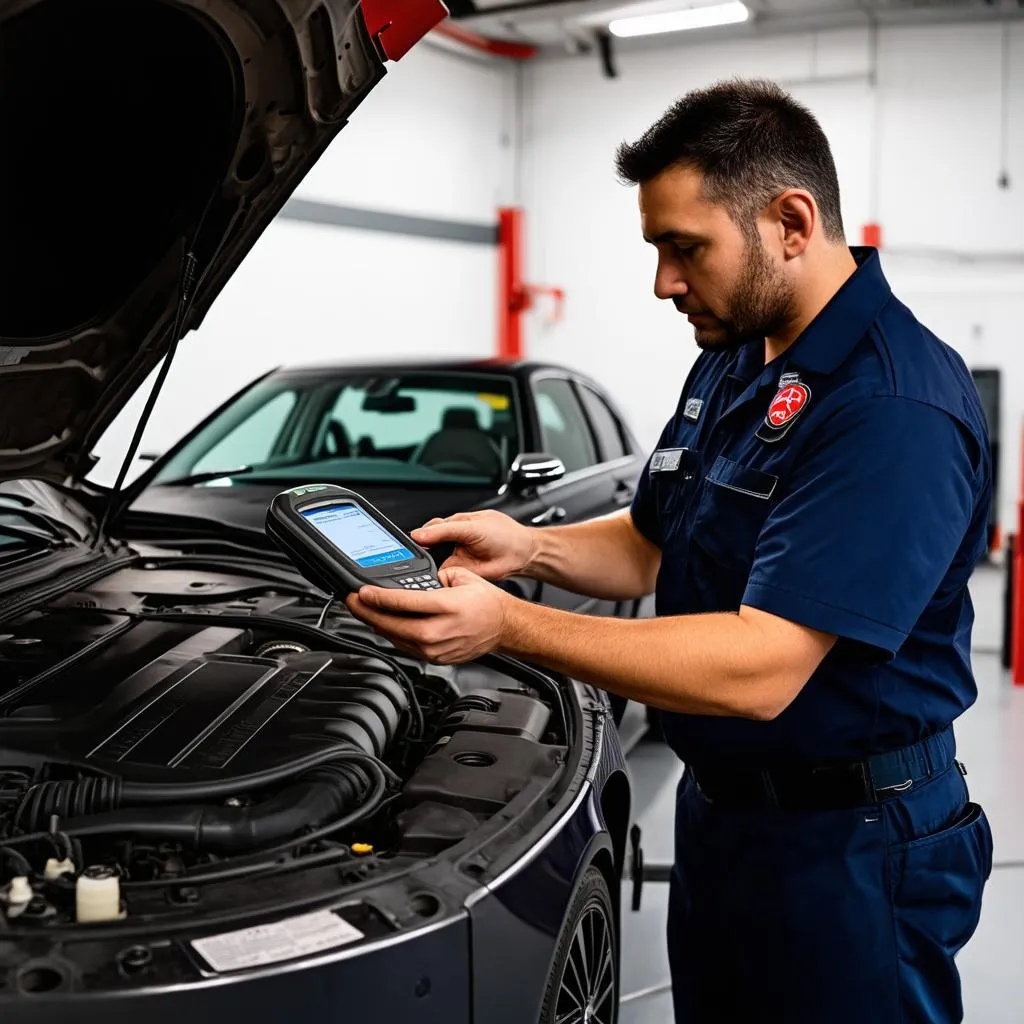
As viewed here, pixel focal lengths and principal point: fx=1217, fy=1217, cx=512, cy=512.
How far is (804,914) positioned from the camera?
64.7 inches

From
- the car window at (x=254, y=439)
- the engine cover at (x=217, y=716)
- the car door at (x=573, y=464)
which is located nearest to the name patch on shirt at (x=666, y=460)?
the engine cover at (x=217, y=716)

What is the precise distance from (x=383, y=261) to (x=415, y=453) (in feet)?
17.7

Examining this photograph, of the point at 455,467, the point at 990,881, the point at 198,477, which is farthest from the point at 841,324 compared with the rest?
the point at 198,477

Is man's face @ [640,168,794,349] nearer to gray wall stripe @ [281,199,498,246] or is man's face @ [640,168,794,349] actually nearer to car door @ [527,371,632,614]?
car door @ [527,371,632,614]

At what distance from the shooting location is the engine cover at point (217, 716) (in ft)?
5.90

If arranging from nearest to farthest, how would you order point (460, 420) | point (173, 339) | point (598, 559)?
point (598, 559) < point (173, 339) < point (460, 420)

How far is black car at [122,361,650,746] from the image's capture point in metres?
3.74

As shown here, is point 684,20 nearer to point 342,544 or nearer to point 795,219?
point 795,219

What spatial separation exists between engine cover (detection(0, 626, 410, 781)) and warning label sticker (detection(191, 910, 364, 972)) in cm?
38

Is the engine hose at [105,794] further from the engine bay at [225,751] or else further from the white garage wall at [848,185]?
the white garage wall at [848,185]

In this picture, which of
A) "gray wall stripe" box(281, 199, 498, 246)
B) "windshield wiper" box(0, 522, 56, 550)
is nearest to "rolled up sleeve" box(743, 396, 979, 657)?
"windshield wiper" box(0, 522, 56, 550)

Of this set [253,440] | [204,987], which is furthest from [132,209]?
[253,440]

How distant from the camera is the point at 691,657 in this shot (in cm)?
146

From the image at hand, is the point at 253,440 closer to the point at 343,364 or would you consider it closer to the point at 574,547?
the point at 343,364
